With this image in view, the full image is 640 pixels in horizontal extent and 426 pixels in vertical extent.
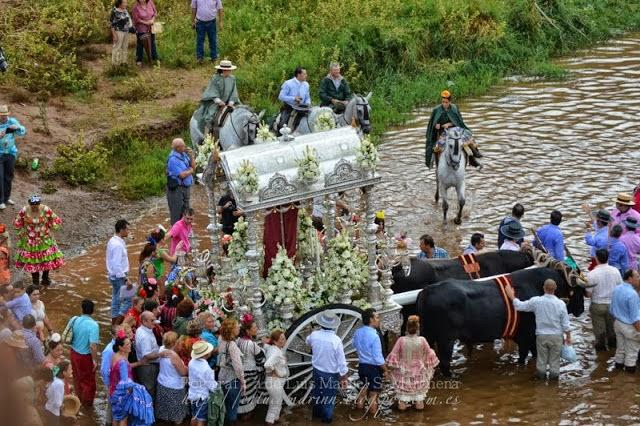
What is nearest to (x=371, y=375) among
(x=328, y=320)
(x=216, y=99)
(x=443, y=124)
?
(x=328, y=320)

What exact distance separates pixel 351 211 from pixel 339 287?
226 centimetres

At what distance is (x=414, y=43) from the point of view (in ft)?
74.4

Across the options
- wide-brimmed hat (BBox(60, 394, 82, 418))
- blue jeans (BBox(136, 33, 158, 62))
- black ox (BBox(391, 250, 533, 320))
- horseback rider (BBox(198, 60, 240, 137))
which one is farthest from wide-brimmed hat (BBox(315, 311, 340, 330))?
blue jeans (BBox(136, 33, 158, 62))

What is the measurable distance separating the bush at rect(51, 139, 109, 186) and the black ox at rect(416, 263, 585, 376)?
860 centimetres

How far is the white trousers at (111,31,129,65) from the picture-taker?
67.6ft

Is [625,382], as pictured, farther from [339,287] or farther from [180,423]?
[180,423]

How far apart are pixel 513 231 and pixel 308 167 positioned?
361 centimetres

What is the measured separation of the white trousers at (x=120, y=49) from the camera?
20.6 m

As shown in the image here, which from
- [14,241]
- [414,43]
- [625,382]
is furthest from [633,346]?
[414,43]

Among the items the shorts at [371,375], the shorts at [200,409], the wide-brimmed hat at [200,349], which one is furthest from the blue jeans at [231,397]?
the shorts at [371,375]

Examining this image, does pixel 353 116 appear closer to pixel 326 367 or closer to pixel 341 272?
pixel 341 272

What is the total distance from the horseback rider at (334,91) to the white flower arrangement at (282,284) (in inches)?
306

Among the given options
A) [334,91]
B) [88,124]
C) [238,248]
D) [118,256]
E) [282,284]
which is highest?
[334,91]

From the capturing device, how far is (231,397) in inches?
362
